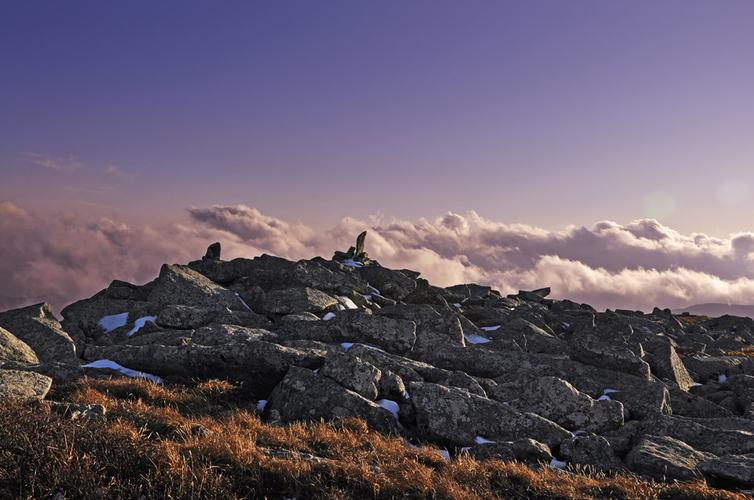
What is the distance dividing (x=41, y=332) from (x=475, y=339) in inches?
829

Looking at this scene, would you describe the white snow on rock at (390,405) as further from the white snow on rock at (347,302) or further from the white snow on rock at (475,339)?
the white snow on rock at (347,302)

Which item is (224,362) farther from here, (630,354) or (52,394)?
(630,354)

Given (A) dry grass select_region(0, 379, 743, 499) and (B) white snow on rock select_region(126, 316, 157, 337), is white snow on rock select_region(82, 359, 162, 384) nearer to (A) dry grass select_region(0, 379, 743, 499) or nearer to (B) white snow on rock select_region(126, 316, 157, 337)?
(A) dry grass select_region(0, 379, 743, 499)

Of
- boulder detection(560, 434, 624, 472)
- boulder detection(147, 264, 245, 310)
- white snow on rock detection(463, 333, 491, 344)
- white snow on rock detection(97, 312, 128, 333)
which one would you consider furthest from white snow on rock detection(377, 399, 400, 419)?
white snow on rock detection(97, 312, 128, 333)

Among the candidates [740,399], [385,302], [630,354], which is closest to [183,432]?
[630,354]

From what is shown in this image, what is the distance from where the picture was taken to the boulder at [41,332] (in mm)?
20202

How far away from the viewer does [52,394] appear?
41.5ft

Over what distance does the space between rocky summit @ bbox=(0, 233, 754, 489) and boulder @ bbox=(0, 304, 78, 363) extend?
0.26 feet

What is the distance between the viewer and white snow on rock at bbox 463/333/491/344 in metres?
27.5

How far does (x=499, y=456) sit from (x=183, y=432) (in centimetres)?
703

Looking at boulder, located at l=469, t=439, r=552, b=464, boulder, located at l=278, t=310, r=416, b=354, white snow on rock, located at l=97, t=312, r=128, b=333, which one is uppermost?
boulder, located at l=278, t=310, r=416, b=354

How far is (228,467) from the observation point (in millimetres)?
8414

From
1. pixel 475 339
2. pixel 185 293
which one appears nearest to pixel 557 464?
pixel 475 339

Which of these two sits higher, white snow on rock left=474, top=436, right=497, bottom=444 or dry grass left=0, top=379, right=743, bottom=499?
dry grass left=0, top=379, right=743, bottom=499
